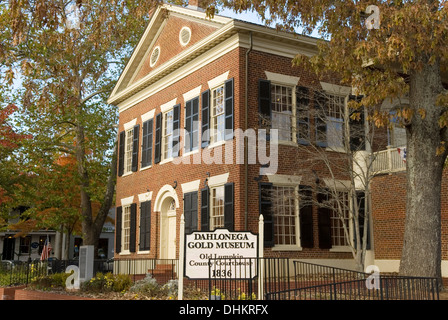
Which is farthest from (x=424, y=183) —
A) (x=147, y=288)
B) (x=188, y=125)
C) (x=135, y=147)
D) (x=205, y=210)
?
(x=135, y=147)

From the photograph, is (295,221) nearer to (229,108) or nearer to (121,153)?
(229,108)

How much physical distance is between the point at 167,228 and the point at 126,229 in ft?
12.1

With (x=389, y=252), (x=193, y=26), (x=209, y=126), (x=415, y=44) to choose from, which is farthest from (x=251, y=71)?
(x=389, y=252)

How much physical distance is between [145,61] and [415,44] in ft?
50.9

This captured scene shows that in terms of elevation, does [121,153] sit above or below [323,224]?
above

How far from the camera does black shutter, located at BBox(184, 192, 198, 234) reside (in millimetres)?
19592

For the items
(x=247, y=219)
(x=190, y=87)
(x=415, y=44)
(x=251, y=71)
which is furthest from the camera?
(x=190, y=87)

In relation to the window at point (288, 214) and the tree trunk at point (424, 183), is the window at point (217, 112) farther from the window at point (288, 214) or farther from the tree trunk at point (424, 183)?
the tree trunk at point (424, 183)

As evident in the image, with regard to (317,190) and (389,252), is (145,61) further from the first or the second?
(389,252)

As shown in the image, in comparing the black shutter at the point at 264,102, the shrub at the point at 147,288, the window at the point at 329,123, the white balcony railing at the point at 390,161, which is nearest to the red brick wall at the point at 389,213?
the white balcony railing at the point at 390,161

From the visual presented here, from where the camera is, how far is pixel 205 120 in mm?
19578

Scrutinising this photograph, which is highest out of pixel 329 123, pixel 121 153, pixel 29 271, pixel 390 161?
pixel 121 153

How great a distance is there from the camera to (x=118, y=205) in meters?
25.9

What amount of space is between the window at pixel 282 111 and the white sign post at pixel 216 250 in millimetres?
8149
